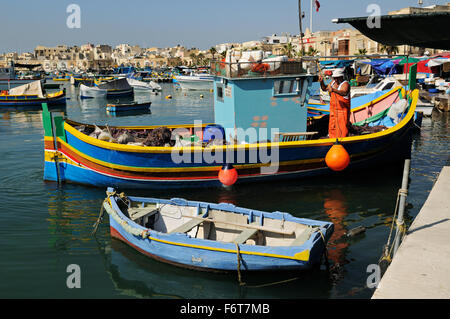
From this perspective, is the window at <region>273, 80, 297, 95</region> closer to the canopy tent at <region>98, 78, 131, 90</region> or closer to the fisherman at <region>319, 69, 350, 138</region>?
the fisherman at <region>319, 69, 350, 138</region>

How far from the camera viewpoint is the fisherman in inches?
511

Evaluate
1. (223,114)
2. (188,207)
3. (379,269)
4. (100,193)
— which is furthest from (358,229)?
(100,193)

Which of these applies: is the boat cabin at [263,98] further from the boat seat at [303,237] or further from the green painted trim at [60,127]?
the boat seat at [303,237]

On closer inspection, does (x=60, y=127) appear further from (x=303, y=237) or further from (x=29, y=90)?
(x=29, y=90)

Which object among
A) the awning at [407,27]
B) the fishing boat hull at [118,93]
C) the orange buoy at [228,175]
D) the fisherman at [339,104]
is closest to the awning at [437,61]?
the fisherman at [339,104]

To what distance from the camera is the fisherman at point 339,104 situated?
42.5 ft

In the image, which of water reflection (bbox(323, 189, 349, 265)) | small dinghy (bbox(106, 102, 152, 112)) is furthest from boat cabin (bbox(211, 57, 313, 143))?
small dinghy (bbox(106, 102, 152, 112))

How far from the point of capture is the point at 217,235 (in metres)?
8.96

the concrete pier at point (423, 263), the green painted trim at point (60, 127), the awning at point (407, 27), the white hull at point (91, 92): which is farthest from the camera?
the white hull at point (91, 92)

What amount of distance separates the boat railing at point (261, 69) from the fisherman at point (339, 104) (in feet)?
3.91

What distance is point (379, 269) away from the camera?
7770 millimetres

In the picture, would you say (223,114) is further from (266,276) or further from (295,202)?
(266,276)

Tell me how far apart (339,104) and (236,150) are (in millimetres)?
3776
